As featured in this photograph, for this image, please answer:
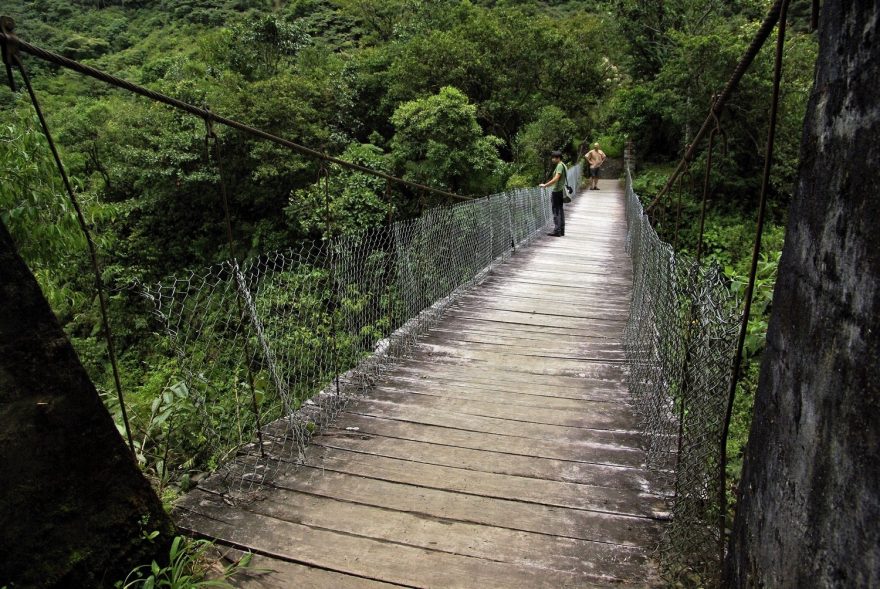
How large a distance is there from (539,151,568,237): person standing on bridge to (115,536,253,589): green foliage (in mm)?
6079

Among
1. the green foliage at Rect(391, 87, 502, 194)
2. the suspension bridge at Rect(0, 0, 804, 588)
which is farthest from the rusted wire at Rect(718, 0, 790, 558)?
the green foliage at Rect(391, 87, 502, 194)

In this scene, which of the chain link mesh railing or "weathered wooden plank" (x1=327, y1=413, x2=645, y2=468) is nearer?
the chain link mesh railing

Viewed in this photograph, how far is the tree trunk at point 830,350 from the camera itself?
75cm

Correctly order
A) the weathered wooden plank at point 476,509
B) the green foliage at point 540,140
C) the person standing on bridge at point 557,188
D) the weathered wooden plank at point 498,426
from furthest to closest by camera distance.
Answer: the green foliage at point 540,140, the person standing on bridge at point 557,188, the weathered wooden plank at point 498,426, the weathered wooden plank at point 476,509

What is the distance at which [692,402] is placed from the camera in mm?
1814

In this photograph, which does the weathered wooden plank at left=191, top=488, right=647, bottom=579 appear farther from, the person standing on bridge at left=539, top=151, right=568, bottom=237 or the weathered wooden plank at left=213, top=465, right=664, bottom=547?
the person standing on bridge at left=539, top=151, right=568, bottom=237

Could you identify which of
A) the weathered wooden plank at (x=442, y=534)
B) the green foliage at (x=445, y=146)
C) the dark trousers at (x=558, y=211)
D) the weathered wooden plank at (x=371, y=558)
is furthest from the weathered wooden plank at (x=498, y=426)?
the green foliage at (x=445, y=146)

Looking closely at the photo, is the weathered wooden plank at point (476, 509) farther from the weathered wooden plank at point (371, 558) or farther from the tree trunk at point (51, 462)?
the tree trunk at point (51, 462)

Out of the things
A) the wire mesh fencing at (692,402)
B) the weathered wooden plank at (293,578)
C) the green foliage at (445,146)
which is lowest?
the weathered wooden plank at (293,578)

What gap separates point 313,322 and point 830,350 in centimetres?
322

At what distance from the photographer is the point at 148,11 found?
32969mm

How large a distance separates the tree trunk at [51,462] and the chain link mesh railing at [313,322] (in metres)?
0.35

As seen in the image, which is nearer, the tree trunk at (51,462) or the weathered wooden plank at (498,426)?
the tree trunk at (51,462)

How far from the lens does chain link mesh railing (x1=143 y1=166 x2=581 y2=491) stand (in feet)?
6.79
